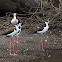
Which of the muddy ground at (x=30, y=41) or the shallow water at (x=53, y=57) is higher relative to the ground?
the muddy ground at (x=30, y=41)

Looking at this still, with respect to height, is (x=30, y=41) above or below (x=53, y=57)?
above

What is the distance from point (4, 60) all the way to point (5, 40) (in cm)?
257

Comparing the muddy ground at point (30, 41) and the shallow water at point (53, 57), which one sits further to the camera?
the muddy ground at point (30, 41)

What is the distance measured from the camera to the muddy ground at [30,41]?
8.24 meters

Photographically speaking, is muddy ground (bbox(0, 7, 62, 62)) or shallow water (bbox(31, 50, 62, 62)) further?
muddy ground (bbox(0, 7, 62, 62))

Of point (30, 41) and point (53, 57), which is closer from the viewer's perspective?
point (53, 57)

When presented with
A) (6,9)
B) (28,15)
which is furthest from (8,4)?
(28,15)

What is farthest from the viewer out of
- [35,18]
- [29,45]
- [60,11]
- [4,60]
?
[35,18]

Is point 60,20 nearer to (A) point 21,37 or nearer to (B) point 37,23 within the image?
(B) point 37,23

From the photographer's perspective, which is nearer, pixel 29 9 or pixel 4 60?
pixel 4 60

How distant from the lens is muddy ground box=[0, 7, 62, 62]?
27.0ft

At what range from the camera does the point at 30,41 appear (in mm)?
10266

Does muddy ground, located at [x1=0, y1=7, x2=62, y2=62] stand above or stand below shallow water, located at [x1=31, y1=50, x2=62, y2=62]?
above

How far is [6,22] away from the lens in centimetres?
1303
